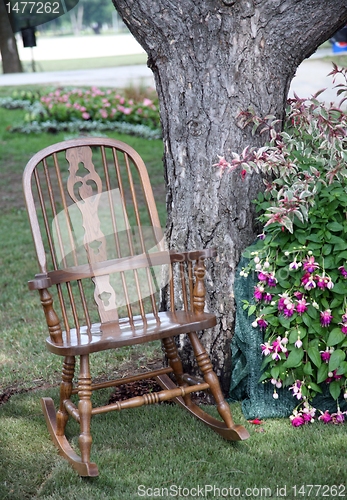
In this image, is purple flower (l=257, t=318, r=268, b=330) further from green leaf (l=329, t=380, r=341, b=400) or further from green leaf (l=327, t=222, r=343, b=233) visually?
green leaf (l=327, t=222, r=343, b=233)

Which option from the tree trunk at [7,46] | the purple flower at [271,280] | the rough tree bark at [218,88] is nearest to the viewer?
the purple flower at [271,280]

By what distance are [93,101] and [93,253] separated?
7.86 metres

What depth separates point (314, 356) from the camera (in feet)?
8.59

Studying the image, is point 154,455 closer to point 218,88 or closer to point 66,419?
point 66,419

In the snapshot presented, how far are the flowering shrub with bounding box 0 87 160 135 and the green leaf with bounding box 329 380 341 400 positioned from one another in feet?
24.1

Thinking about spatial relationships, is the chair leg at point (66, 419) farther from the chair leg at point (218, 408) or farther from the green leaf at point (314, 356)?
the green leaf at point (314, 356)

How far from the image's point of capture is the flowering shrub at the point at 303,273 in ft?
8.50

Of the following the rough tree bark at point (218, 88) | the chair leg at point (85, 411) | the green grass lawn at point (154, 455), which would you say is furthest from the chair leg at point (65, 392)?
the rough tree bark at point (218, 88)

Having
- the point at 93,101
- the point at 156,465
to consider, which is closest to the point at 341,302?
the point at 156,465

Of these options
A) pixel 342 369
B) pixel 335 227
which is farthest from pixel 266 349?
pixel 335 227

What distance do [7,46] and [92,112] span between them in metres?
5.24

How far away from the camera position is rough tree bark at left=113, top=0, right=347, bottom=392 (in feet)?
9.14

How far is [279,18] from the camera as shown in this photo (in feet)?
9.18

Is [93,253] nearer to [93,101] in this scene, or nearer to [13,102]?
[93,101]
